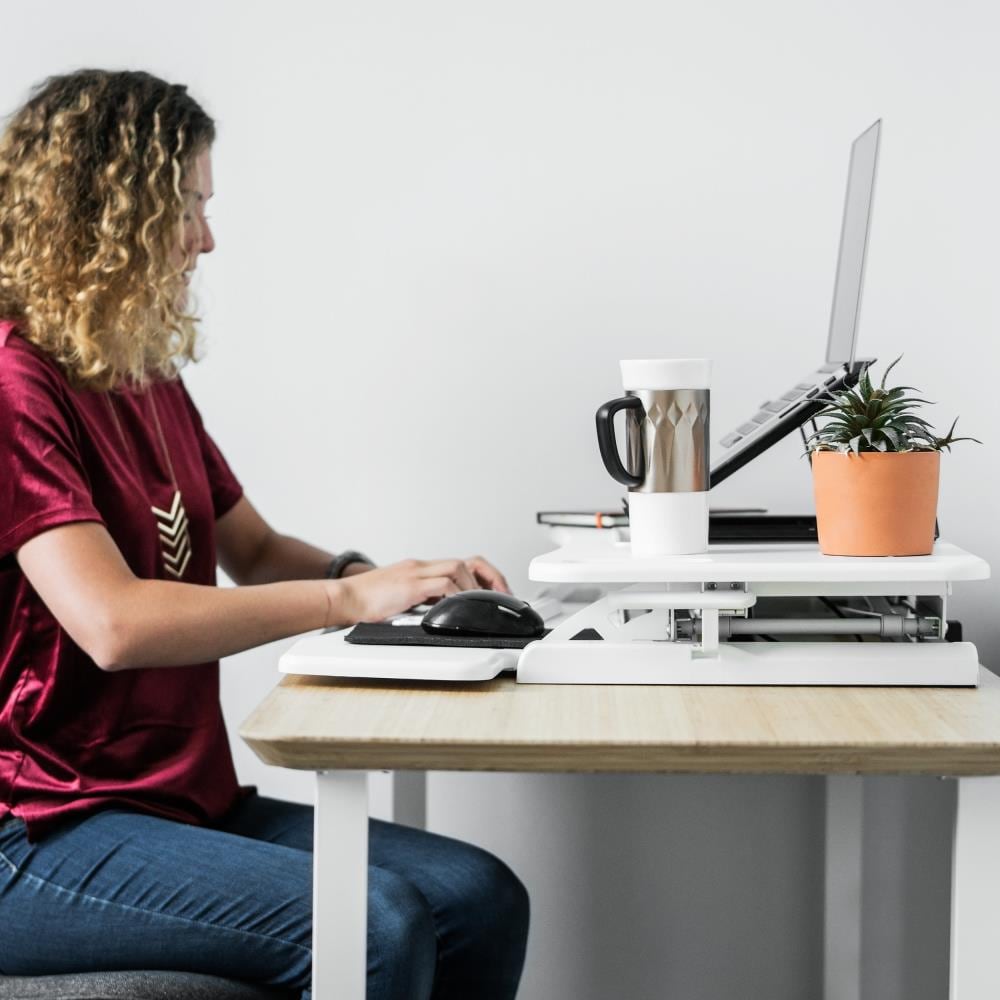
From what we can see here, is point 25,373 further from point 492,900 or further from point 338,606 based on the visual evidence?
point 492,900

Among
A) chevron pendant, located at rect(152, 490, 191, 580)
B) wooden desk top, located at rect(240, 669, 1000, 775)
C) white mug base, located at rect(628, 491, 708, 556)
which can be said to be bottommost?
wooden desk top, located at rect(240, 669, 1000, 775)

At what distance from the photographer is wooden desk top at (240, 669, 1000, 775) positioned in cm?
80

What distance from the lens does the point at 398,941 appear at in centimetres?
101

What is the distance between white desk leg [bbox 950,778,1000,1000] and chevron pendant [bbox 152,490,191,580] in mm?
787

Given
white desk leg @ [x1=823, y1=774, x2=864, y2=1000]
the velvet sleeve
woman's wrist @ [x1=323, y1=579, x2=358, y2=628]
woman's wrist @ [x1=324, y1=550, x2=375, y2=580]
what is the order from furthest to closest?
white desk leg @ [x1=823, y1=774, x2=864, y2=1000] → woman's wrist @ [x1=324, y1=550, x2=375, y2=580] → woman's wrist @ [x1=323, y1=579, x2=358, y2=628] → the velvet sleeve

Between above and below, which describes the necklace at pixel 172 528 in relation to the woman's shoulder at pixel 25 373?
below

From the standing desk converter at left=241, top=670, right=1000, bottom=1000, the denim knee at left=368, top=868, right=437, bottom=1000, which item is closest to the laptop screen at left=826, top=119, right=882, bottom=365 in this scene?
the standing desk converter at left=241, top=670, right=1000, bottom=1000

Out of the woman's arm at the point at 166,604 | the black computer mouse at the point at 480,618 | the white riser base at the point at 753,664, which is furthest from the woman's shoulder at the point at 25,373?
the white riser base at the point at 753,664

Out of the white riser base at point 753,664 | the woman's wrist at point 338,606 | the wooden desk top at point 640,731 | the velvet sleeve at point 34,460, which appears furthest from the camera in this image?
the woman's wrist at point 338,606

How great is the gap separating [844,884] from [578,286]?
2.88ft

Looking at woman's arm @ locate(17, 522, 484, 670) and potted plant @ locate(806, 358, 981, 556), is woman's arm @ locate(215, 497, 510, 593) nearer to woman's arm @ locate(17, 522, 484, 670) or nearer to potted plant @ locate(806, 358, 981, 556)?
woman's arm @ locate(17, 522, 484, 670)

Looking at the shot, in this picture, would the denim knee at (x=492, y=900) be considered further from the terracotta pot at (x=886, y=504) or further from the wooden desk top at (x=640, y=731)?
the terracotta pot at (x=886, y=504)

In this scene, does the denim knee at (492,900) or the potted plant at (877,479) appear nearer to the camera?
the potted plant at (877,479)

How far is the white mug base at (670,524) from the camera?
104 centimetres
